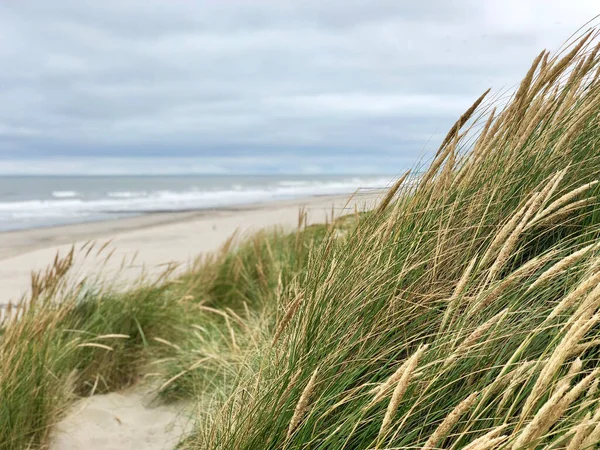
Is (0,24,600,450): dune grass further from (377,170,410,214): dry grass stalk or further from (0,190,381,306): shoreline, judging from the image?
(0,190,381,306): shoreline

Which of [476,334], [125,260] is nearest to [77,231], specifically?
[125,260]

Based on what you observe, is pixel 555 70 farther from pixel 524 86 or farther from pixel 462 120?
pixel 462 120

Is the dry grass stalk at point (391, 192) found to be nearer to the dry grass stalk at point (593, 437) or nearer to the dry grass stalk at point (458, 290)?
the dry grass stalk at point (458, 290)

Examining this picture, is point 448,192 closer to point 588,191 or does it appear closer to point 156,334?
point 588,191

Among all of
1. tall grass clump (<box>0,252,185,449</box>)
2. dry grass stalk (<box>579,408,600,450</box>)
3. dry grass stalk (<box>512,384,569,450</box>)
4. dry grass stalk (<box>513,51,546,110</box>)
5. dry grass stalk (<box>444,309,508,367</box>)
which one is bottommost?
tall grass clump (<box>0,252,185,449</box>)

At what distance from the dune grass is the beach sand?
0.71 feet

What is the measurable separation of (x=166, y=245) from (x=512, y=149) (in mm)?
11059

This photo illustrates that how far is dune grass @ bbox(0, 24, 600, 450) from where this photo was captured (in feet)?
3.97

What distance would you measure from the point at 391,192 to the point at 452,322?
0.67 m

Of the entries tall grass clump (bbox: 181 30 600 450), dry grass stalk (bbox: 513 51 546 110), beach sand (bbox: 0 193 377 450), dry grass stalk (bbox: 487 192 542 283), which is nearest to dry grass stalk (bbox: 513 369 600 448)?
tall grass clump (bbox: 181 30 600 450)

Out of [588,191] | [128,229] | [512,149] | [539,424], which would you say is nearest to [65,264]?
[512,149]

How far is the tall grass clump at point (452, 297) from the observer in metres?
1.41

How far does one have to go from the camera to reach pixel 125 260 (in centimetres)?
784

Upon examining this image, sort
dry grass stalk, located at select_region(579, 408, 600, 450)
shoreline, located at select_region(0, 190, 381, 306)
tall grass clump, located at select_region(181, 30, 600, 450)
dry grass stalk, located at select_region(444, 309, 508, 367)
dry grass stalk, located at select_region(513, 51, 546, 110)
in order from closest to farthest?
dry grass stalk, located at select_region(579, 408, 600, 450)
dry grass stalk, located at select_region(444, 309, 508, 367)
tall grass clump, located at select_region(181, 30, 600, 450)
dry grass stalk, located at select_region(513, 51, 546, 110)
shoreline, located at select_region(0, 190, 381, 306)
